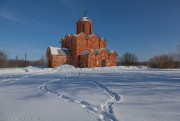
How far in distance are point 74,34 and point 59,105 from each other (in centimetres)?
3254

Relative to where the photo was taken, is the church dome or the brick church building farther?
the church dome

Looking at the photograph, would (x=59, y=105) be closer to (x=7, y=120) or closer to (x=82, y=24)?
(x=7, y=120)

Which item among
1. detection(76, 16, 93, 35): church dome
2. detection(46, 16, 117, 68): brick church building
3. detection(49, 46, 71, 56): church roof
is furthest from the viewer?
detection(76, 16, 93, 35): church dome

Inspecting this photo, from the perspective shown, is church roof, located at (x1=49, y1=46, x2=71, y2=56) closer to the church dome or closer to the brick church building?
the brick church building

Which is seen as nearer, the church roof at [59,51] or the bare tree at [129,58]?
the church roof at [59,51]

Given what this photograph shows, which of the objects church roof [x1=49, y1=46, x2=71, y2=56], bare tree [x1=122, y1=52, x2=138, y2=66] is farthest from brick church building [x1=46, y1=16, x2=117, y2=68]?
bare tree [x1=122, y1=52, x2=138, y2=66]

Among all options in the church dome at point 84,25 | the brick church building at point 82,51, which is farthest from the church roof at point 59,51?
the church dome at point 84,25

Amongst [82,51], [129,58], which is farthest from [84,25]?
[129,58]

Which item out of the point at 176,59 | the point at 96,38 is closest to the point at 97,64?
the point at 96,38

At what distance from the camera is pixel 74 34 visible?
3647 centimetres

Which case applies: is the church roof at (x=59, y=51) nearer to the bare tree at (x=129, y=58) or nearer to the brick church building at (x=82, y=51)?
the brick church building at (x=82, y=51)

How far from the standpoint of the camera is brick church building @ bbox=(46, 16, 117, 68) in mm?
34656

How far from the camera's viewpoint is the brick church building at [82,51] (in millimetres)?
34656

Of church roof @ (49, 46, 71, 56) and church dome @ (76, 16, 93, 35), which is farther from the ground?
church dome @ (76, 16, 93, 35)
